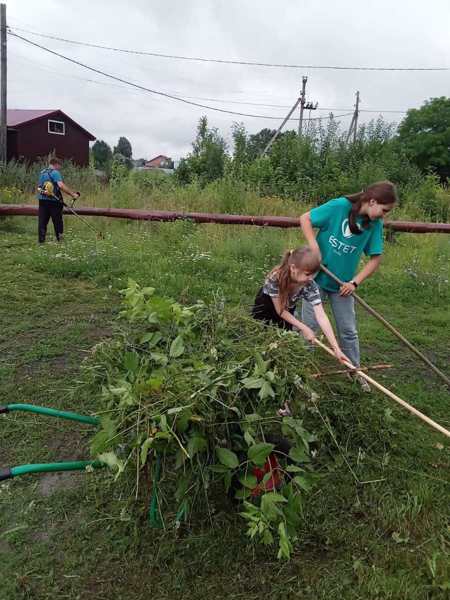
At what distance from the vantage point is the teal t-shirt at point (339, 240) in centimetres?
311

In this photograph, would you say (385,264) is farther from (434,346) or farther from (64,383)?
(64,383)

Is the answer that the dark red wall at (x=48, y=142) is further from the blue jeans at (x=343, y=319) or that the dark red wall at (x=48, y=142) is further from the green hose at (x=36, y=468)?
the green hose at (x=36, y=468)

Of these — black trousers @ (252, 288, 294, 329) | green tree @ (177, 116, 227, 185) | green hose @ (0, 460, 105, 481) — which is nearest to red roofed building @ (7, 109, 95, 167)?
green tree @ (177, 116, 227, 185)

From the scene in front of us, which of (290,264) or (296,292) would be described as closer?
(290,264)

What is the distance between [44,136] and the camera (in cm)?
2677

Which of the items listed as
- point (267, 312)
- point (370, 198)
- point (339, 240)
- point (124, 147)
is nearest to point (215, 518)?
point (267, 312)

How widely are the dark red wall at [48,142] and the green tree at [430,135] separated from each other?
2171 centimetres

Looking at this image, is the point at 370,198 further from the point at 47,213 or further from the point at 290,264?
the point at 47,213

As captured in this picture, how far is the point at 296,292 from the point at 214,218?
5.77 m

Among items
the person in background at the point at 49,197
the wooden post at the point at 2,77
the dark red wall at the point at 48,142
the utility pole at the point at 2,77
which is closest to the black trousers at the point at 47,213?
the person in background at the point at 49,197

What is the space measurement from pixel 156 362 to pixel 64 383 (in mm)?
1681

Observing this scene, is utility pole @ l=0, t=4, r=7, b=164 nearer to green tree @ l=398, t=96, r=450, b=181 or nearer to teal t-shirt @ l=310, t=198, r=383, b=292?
teal t-shirt @ l=310, t=198, r=383, b=292

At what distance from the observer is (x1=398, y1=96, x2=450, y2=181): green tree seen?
122ft

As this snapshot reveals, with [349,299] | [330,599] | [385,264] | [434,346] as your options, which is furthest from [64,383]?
[385,264]
